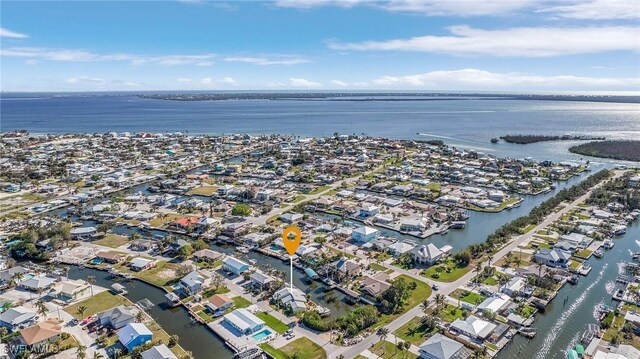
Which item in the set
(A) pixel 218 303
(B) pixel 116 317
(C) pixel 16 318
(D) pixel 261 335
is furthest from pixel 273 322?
(C) pixel 16 318

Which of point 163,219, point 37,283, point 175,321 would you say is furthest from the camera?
point 163,219

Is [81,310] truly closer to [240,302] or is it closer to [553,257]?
[240,302]

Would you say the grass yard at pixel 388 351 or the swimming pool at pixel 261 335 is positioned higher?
the swimming pool at pixel 261 335

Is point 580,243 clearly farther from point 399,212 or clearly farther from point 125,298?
point 125,298

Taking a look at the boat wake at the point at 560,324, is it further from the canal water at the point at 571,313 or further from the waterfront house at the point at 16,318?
the waterfront house at the point at 16,318

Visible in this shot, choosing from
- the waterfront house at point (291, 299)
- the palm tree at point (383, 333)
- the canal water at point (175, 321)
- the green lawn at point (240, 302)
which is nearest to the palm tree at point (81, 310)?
the canal water at point (175, 321)

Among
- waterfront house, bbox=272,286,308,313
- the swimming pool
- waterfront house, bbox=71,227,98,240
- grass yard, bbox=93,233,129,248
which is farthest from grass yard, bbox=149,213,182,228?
the swimming pool
